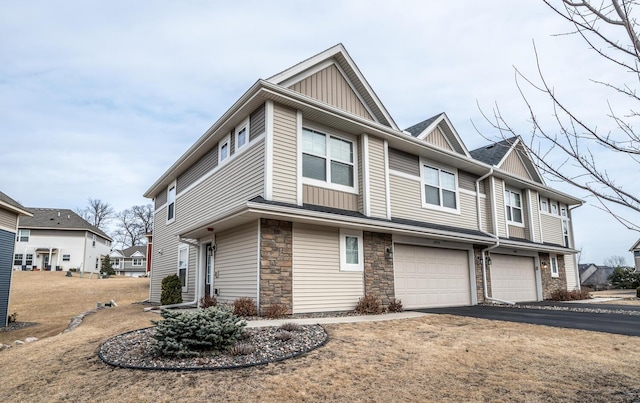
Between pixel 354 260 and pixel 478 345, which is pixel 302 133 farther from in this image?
pixel 478 345

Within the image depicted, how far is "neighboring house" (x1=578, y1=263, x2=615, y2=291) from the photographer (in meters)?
35.5

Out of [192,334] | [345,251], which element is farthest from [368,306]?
[192,334]

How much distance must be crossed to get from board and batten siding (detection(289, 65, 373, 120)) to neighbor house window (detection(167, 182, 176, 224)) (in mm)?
9025

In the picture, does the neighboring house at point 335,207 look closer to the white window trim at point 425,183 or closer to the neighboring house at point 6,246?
the white window trim at point 425,183

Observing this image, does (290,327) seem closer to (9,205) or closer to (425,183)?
(425,183)

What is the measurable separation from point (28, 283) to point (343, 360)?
1146 inches

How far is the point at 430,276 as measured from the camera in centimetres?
1300

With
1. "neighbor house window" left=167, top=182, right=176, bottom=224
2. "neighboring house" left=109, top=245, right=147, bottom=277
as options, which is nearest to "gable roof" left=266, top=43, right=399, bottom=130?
"neighbor house window" left=167, top=182, right=176, bottom=224

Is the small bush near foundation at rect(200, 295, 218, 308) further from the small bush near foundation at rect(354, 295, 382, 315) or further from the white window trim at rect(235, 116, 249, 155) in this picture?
the white window trim at rect(235, 116, 249, 155)

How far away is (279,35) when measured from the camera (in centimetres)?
928

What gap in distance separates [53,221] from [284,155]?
3950 cm

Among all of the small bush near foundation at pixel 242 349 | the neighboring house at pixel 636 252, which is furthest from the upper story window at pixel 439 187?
the neighboring house at pixel 636 252

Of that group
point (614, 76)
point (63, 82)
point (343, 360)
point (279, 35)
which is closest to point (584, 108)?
point (614, 76)

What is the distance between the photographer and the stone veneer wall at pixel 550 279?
18.0 m
